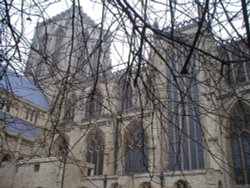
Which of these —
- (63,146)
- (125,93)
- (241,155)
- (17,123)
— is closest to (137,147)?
(125,93)

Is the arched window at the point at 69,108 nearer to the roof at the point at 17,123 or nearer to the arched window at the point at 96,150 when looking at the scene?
the roof at the point at 17,123

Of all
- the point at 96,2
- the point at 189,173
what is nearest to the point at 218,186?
the point at 189,173

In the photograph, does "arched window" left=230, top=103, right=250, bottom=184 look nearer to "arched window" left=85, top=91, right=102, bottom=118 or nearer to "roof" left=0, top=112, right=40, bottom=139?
"roof" left=0, top=112, right=40, bottom=139

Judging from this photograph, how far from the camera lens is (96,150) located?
18219mm

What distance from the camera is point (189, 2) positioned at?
7.49 feet

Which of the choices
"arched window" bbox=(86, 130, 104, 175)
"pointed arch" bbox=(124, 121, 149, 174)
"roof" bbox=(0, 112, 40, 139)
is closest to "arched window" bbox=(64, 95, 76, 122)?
"roof" bbox=(0, 112, 40, 139)

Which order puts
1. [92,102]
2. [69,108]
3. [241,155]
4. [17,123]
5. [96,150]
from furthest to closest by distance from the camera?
[96,150] < [241,155] < [17,123] < [92,102] < [69,108]

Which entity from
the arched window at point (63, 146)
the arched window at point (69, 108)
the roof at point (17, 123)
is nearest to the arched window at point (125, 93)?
the arched window at point (69, 108)

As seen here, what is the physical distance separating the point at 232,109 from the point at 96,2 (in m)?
12.5

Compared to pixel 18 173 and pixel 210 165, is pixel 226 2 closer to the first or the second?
pixel 210 165

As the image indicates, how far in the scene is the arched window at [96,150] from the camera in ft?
58.1

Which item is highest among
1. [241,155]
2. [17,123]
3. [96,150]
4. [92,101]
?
[96,150]

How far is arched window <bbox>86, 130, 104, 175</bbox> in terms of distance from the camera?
58.1ft

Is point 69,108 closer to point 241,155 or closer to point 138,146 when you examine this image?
point 138,146
